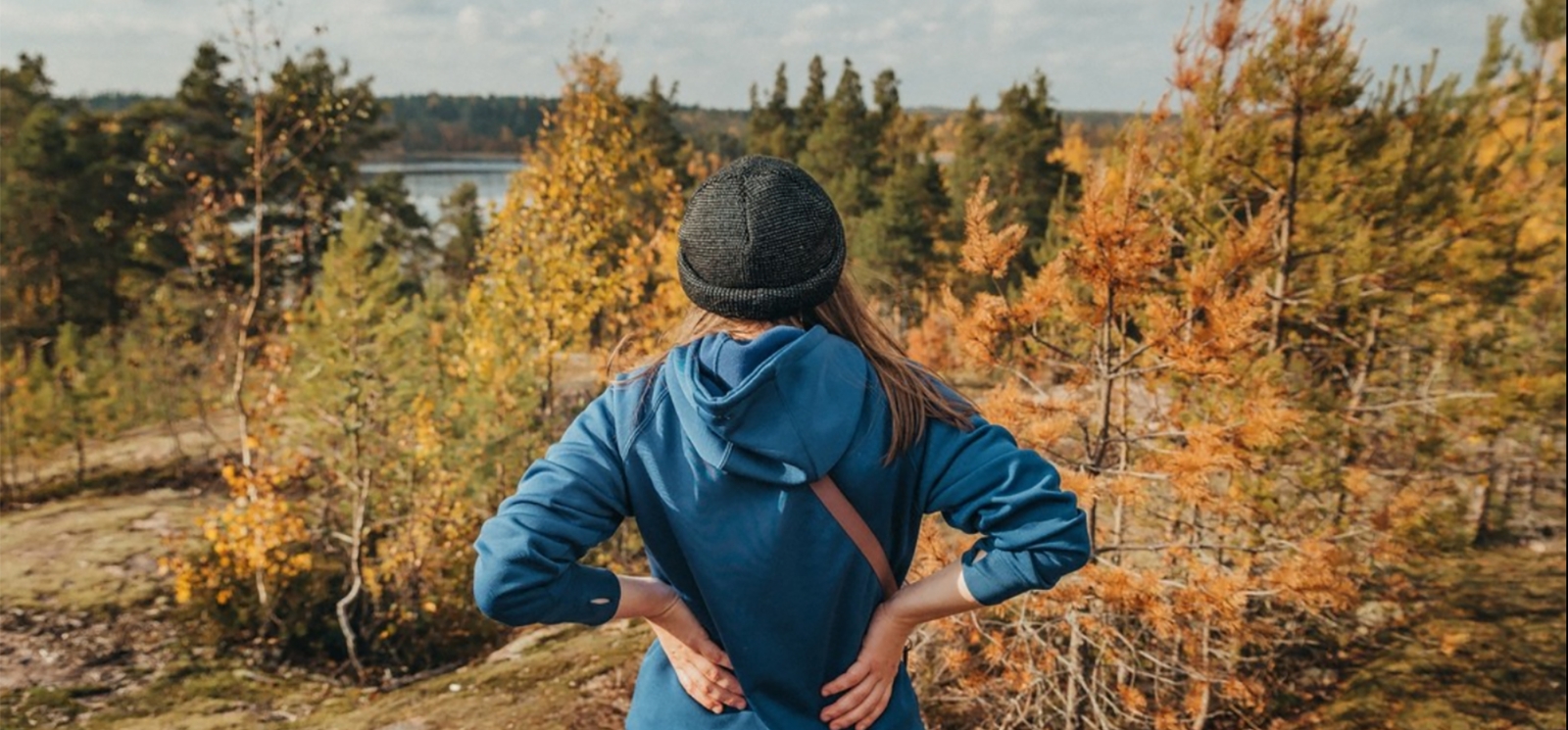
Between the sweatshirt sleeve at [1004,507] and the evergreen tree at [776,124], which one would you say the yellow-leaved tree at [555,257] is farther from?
the evergreen tree at [776,124]

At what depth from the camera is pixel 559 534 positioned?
1349mm

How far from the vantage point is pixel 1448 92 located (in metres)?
14.1

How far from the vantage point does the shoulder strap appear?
1430 millimetres

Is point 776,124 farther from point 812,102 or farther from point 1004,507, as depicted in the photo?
point 1004,507

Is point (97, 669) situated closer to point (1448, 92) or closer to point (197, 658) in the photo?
point (197, 658)

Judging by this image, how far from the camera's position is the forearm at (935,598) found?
1.54 metres

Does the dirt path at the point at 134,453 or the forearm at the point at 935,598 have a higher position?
the forearm at the point at 935,598

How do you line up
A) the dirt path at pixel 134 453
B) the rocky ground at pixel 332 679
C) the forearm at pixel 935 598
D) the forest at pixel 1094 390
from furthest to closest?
the dirt path at pixel 134 453 < the rocky ground at pixel 332 679 < the forest at pixel 1094 390 < the forearm at pixel 935 598

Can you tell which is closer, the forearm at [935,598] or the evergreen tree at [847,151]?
the forearm at [935,598]

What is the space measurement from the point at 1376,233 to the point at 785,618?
9678 mm

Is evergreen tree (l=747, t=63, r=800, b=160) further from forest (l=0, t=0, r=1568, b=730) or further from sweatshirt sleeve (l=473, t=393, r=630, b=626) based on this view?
sweatshirt sleeve (l=473, t=393, r=630, b=626)

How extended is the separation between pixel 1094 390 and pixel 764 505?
474cm

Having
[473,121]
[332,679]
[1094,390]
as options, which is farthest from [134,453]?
[473,121]

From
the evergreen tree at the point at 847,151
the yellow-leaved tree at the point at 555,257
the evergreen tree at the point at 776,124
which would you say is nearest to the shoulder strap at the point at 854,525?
the yellow-leaved tree at the point at 555,257
